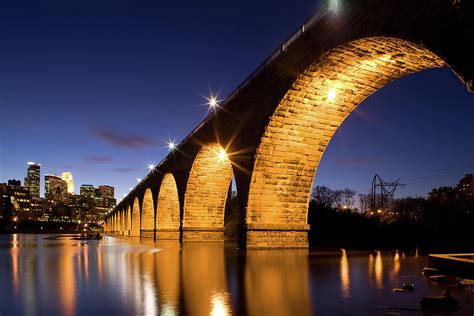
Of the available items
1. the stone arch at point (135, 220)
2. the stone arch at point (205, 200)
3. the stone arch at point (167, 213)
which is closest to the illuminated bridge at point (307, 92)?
the stone arch at point (205, 200)

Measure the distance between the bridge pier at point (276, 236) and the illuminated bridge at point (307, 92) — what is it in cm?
4

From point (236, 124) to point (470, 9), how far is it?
1428 centimetres

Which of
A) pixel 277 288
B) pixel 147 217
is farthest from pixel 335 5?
pixel 147 217

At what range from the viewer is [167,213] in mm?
42875

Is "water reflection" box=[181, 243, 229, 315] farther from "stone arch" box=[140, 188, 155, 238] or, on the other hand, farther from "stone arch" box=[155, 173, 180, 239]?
"stone arch" box=[140, 188, 155, 238]

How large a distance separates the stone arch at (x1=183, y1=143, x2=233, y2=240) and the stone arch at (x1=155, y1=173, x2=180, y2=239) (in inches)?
430

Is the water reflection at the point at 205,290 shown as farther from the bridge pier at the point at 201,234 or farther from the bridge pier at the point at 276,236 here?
the bridge pier at the point at 201,234

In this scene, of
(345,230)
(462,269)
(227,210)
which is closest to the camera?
(462,269)

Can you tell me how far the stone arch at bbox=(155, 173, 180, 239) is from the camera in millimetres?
42312

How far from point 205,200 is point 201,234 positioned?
2.44 metres

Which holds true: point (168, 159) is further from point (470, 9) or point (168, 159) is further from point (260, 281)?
point (470, 9)

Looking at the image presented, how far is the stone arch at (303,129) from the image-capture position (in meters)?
14.7

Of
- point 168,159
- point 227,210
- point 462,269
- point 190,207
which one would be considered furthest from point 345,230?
point 462,269

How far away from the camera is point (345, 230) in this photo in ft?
113
